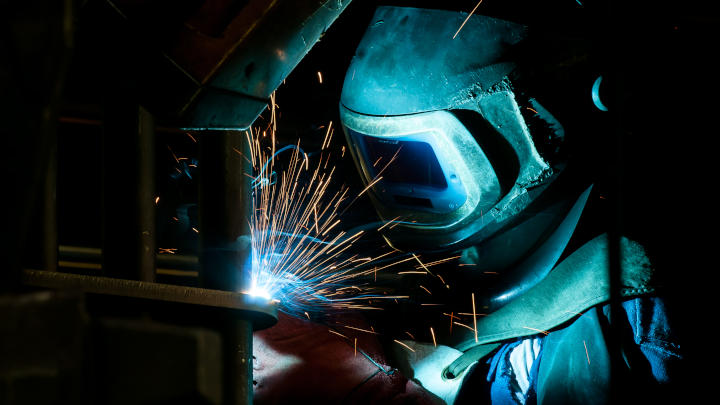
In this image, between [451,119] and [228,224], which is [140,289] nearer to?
[228,224]

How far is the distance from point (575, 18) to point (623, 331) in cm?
137

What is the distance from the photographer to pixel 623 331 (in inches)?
80.0

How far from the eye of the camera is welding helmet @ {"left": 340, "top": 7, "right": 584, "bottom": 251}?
7.16 feet

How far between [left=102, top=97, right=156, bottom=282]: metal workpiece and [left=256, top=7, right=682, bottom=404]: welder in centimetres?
94

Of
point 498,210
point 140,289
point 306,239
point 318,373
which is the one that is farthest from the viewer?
point 306,239

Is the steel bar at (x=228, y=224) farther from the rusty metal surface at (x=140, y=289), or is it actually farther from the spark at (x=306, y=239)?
the spark at (x=306, y=239)

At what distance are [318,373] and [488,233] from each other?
1204 mm

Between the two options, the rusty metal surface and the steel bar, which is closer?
the rusty metal surface

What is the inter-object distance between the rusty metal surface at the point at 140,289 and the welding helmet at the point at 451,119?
4.83 ft

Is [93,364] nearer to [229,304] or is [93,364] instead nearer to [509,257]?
[229,304]

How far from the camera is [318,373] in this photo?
7.02 feet

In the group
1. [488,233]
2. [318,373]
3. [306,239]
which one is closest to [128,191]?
[318,373]

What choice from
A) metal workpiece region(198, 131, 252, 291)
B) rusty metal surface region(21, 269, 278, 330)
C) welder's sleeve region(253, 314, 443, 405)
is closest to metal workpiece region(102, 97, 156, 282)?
metal workpiece region(198, 131, 252, 291)

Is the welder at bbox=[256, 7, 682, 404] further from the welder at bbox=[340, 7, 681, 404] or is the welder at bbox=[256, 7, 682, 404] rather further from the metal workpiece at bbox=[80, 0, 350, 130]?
the metal workpiece at bbox=[80, 0, 350, 130]
